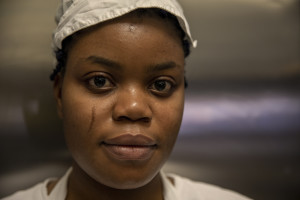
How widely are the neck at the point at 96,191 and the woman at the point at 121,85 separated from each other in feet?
0.23

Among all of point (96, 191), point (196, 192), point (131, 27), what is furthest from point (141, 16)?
point (196, 192)

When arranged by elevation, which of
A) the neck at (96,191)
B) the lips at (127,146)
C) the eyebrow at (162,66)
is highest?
the eyebrow at (162,66)

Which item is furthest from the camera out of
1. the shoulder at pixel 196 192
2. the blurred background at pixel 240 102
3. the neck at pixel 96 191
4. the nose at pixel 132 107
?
the blurred background at pixel 240 102

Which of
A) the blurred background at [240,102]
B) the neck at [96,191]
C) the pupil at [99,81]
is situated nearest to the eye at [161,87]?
the pupil at [99,81]

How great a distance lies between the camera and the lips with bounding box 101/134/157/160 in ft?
1.93

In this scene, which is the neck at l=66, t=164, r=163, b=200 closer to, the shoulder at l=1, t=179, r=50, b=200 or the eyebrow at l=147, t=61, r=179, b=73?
the shoulder at l=1, t=179, r=50, b=200

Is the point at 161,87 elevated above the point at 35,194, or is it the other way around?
the point at 161,87

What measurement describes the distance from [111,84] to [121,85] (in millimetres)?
23

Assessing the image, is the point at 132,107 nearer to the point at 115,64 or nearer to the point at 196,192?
the point at 115,64

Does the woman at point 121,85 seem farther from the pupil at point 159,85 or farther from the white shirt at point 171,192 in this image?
the white shirt at point 171,192

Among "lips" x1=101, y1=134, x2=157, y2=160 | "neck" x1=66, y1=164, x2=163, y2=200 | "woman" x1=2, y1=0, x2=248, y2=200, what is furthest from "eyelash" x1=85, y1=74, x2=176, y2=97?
"neck" x1=66, y1=164, x2=163, y2=200

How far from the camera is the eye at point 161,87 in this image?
64 centimetres

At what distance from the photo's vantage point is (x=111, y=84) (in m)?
0.62

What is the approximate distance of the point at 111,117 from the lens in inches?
23.5
